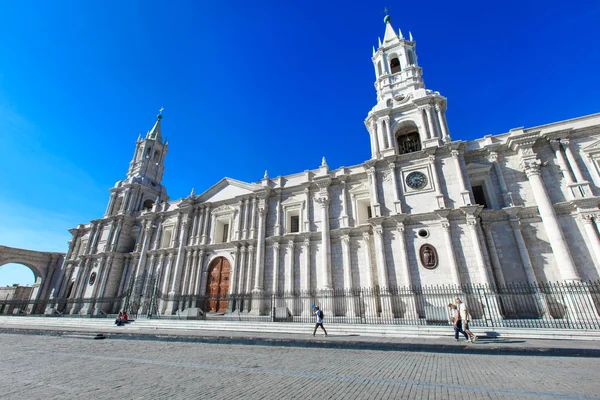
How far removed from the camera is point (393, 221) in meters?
17.3

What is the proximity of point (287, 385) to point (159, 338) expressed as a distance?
9514 mm

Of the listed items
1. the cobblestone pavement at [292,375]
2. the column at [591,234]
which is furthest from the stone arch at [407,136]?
the cobblestone pavement at [292,375]

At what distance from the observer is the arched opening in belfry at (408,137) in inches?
826

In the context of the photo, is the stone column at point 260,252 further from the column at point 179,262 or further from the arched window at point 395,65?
the arched window at point 395,65

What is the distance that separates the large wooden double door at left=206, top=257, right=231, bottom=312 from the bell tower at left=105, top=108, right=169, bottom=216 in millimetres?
12381

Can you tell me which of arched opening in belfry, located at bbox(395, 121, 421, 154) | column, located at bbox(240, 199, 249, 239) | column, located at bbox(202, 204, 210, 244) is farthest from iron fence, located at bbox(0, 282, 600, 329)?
arched opening in belfry, located at bbox(395, 121, 421, 154)

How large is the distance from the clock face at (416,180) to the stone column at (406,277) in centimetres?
302

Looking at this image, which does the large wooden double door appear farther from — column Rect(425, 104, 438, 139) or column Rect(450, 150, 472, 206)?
column Rect(425, 104, 438, 139)

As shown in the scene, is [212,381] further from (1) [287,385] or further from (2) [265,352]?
(2) [265,352]

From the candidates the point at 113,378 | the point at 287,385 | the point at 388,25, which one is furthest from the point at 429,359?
the point at 388,25

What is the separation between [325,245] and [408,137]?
11.3 metres

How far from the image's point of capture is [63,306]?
28031 millimetres

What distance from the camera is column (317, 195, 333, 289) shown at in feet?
60.7

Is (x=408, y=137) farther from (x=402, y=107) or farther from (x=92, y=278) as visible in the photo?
(x=92, y=278)
